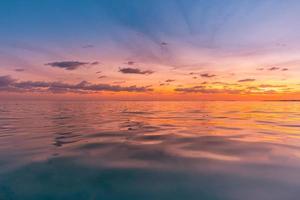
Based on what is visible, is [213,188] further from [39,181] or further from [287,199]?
[39,181]

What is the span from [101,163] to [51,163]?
1.51 metres

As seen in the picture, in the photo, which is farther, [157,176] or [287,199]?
[157,176]

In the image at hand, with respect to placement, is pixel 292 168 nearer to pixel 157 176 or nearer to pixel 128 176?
pixel 157 176

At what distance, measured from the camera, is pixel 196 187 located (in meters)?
4.78

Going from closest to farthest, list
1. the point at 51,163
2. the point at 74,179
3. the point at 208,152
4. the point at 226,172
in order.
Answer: the point at 74,179, the point at 226,172, the point at 51,163, the point at 208,152

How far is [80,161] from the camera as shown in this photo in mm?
6672

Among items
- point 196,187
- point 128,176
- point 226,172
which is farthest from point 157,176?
point 226,172

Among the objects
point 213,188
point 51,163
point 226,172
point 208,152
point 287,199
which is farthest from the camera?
point 208,152

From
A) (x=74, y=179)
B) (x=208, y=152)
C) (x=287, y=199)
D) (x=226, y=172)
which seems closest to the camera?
(x=287, y=199)

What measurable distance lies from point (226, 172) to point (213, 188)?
1.19 metres

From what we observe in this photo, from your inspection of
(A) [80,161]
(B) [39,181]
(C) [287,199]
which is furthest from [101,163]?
(C) [287,199]

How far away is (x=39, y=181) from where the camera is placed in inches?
197

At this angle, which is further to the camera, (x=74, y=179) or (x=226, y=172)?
(x=226, y=172)

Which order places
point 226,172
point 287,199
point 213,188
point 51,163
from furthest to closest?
1. point 51,163
2. point 226,172
3. point 213,188
4. point 287,199
